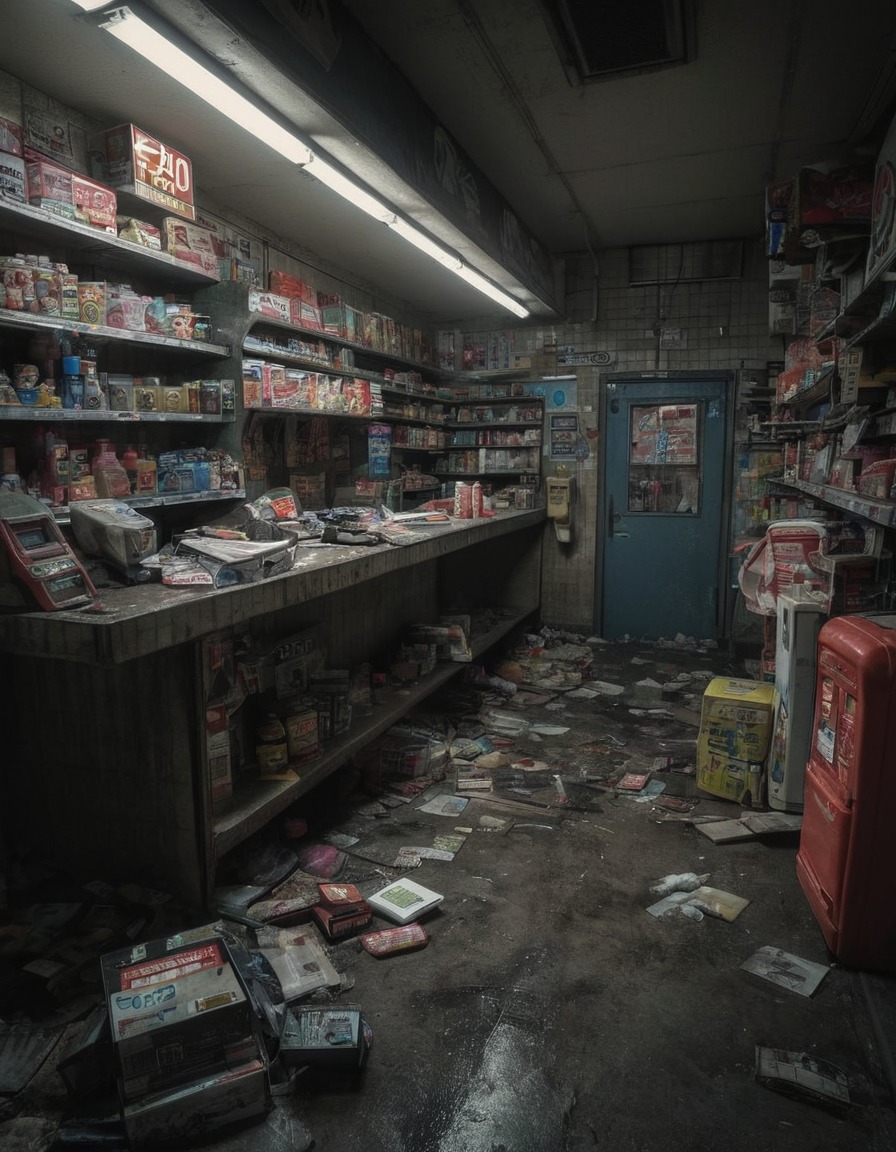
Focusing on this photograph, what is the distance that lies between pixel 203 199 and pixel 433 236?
1.41 m

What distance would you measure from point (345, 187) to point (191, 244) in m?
0.86

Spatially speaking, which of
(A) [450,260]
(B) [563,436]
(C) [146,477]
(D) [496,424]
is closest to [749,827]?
(C) [146,477]

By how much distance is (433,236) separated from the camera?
4348 millimetres

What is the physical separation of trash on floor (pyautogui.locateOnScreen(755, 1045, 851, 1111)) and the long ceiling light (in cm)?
354

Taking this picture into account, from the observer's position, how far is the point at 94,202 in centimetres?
302

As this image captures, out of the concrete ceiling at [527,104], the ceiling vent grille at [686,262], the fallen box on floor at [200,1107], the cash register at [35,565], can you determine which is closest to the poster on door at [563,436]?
the ceiling vent grille at [686,262]

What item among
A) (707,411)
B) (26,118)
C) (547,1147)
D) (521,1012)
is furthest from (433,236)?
(547,1147)

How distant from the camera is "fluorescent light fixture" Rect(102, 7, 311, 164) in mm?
2201

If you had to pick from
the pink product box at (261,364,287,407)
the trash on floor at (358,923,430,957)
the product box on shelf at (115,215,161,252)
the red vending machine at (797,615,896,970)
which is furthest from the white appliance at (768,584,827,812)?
the product box on shelf at (115,215,161,252)

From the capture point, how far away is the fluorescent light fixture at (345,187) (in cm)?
318

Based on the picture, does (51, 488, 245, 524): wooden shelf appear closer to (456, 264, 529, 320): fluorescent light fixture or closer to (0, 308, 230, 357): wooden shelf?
(0, 308, 230, 357): wooden shelf

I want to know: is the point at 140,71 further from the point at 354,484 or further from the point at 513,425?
the point at 513,425

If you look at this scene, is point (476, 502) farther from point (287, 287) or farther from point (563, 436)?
point (563, 436)

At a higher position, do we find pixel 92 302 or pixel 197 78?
pixel 197 78
